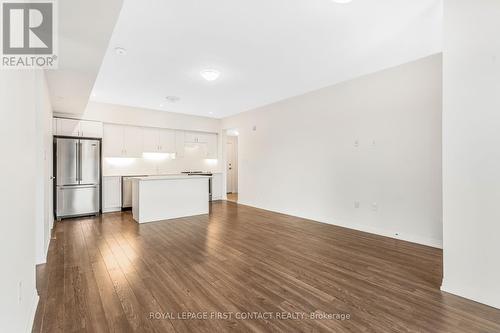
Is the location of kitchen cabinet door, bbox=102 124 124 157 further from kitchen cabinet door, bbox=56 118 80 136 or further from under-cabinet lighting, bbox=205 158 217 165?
under-cabinet lighting, bbox=205 158 217 165

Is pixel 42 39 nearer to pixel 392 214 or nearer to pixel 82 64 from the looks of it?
pixel 82 64

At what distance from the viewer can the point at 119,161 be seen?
21.2 ft

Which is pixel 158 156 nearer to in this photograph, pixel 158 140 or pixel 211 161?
pixel 158 140

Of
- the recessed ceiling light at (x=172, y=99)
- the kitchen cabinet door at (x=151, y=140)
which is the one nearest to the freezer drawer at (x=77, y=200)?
the kitchen cabinet door at (x=151, y=140)

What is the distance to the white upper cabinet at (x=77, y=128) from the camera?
5.34m

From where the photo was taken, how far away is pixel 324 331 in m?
1.75

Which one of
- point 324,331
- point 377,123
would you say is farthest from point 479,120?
point 324,331

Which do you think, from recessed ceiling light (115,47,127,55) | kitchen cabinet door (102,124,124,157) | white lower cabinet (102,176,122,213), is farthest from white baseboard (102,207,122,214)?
recessed ceiling light (115,47,127,55)

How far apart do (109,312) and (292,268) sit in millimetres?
1898

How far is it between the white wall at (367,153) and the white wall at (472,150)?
4.57 ft

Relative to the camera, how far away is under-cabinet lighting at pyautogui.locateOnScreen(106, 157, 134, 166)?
20.6ft

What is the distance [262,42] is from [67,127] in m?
5.13

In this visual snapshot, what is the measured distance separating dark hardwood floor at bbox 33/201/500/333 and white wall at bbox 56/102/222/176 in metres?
2.83

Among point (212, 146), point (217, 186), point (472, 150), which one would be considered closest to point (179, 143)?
point (212, 146)
